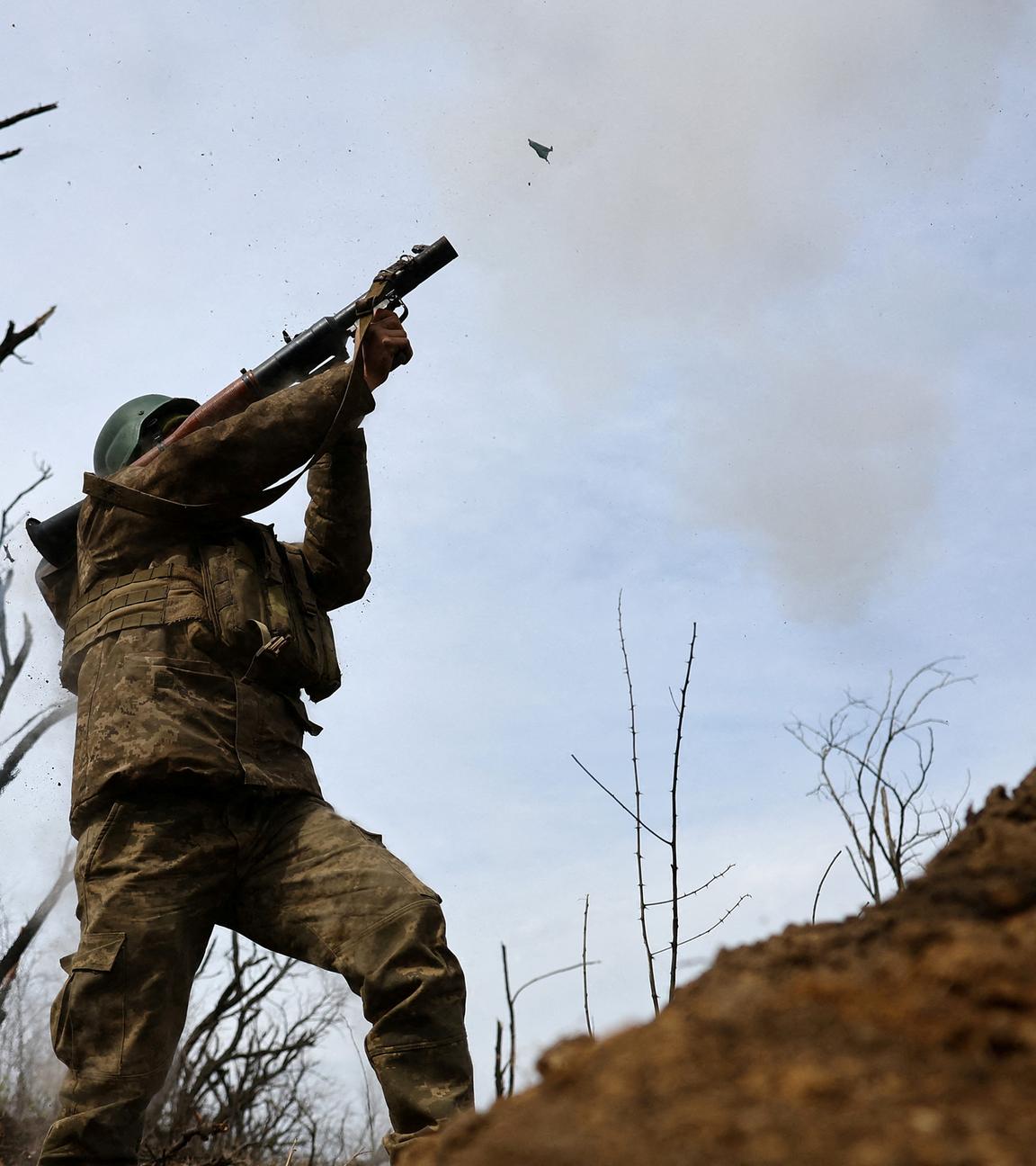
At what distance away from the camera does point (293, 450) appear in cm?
396

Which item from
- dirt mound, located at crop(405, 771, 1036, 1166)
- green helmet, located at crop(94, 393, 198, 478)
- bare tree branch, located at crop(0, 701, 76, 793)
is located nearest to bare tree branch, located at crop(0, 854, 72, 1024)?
bare tree branch, located at crop(0, 701, 76, 793)

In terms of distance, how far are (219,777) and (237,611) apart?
0.54m

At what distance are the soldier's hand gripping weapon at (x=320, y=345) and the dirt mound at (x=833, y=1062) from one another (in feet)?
12.5

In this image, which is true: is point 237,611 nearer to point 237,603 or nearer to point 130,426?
point 237,603

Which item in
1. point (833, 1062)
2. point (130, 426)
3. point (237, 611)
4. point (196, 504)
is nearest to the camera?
point (833, 1062)

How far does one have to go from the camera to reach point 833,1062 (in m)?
0.89

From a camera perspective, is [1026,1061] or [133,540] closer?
[1026,1061]

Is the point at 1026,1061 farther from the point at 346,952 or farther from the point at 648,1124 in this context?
the point at 346,952

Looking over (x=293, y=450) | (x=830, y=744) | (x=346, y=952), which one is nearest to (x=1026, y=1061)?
(x=346, y=952)

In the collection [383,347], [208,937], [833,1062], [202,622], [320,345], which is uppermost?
[320,345]

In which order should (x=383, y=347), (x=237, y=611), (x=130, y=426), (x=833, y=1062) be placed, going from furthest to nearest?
1. (x=130, y=426)
2. (x=383, y=347)
3. (x=237, y=611)
4. (x=833, y=1062)

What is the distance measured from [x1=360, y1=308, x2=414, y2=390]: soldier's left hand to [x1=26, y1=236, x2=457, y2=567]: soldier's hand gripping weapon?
0.44 feet

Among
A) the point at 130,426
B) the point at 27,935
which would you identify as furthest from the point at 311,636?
the point at 27,935

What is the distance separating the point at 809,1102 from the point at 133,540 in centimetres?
345
